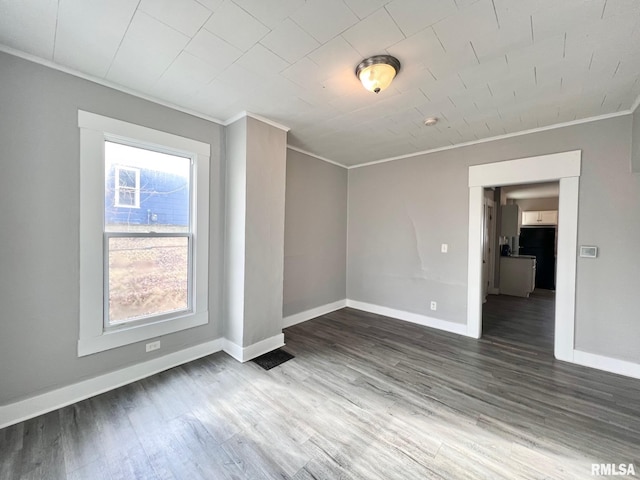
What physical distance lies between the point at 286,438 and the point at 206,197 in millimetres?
2365

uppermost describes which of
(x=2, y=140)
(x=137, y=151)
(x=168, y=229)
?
(x=137, y=151)

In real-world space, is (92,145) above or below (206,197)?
above

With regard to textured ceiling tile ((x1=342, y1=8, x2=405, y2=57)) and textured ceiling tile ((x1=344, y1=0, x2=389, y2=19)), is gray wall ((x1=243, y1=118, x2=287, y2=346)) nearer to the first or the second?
textured ceiling tile ((x1=342, y1=8, x2=405, y2=57))

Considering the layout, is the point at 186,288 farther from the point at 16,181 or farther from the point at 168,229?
the point at 16,181

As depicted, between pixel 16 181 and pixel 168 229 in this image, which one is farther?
pixel 168 229

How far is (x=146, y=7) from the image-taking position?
1441mm

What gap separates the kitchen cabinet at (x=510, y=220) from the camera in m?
6.35

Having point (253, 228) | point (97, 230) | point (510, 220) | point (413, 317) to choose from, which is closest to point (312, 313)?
point (413, 317)

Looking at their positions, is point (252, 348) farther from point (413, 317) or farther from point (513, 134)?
point (513, 134)

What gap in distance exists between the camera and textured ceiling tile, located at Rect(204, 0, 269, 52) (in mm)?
1466

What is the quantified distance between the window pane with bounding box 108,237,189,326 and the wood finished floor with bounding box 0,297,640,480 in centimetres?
66

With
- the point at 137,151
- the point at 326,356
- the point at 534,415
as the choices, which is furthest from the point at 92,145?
the point at 534,415

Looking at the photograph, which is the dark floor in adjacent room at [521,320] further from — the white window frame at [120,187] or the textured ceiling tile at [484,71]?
the white window frame at [120,187]

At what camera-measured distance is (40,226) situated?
6.33 ft
